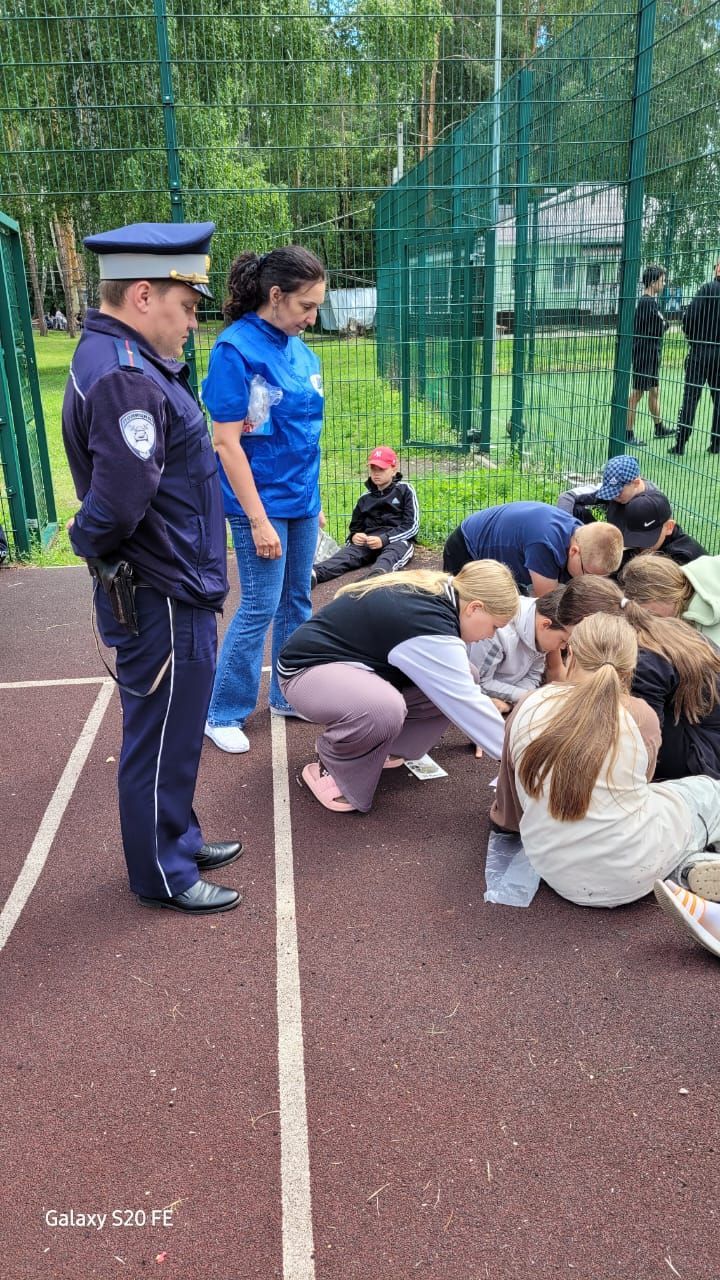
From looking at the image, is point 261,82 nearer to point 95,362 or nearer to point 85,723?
point 85,723

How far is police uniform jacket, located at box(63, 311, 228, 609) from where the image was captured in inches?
99.1

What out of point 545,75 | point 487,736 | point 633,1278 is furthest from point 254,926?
point 545,75

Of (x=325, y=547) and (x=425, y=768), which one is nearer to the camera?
(x=425, y=768)

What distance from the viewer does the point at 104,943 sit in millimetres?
3057

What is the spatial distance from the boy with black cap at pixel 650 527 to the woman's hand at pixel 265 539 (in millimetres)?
1946

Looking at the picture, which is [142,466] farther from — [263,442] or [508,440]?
[508,440]

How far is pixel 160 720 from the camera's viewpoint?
2.90 meters

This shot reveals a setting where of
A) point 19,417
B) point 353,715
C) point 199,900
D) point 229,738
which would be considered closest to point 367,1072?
point 199,900

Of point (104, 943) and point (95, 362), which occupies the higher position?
point (95, 362)

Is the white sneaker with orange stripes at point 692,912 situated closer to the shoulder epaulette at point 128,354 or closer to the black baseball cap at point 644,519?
the shoulder epaulette at point 128,354

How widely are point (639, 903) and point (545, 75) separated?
723 centimetres

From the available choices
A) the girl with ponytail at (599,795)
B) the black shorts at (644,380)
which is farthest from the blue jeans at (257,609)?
the black shorts at (644,380)

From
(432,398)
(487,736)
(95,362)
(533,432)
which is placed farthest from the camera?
(432,398)

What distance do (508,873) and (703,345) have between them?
3431mm
